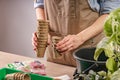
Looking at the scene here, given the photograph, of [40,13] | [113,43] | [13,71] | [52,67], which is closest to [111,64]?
[113,43]

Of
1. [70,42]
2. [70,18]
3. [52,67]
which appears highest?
[70,18]

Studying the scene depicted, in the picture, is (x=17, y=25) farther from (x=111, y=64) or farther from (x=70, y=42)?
(x=111, y=64)

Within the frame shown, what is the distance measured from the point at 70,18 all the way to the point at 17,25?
5.51ft

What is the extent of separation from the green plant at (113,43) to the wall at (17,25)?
91.4 inches

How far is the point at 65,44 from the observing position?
52.2 inches

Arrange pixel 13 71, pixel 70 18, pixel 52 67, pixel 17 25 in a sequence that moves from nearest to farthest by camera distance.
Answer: pixel 13 71 → pixel 52 67 → pixel 70 18 → pixel 17 25

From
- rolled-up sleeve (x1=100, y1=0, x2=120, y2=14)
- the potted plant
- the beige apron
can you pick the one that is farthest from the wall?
the potted plant

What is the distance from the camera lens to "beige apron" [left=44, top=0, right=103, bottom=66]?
1.48 meters

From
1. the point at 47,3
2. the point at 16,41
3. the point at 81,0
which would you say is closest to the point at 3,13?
the point at 16,41

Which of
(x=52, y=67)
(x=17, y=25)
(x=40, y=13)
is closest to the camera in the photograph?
(x=52, y=67)

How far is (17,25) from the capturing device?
308 centimetres

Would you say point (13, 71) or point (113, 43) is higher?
point (113, 43)

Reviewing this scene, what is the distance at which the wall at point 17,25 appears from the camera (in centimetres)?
296

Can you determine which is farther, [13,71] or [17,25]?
[17,25]
